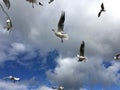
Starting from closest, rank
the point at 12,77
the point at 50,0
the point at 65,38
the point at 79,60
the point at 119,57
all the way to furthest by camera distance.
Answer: the point at 50,0 → the point at 119,57 → the point at 65,38 → the point at 79,60 → the point at 12,77

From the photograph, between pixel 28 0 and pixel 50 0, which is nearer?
pixel 28 0

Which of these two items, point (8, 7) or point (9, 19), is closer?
point (8, 7)

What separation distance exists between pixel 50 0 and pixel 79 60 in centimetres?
1963

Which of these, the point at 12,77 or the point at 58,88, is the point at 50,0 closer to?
the point at 58,88

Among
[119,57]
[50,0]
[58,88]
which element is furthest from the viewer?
[58,88]

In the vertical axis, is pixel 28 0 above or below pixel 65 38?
below

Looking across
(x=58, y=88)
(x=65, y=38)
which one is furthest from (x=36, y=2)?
(x=58, y=88)

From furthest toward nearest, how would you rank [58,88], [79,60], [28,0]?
[58,88], [79,60], [28,0]

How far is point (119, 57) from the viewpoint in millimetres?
7352

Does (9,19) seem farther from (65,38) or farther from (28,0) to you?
(65,38)

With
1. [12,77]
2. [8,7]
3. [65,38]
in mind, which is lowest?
[8,7]

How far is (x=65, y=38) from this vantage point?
12977 mm

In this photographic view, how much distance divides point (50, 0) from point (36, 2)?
1191mm

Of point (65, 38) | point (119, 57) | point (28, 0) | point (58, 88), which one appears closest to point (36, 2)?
point (28, 0)
